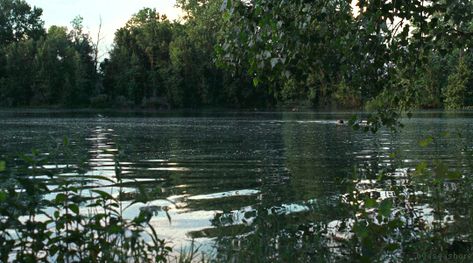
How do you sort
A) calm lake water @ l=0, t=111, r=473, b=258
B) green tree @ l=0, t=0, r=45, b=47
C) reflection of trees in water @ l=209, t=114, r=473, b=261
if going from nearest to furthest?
1. reflection of trees in water @ l=209, t=114, r=473, b=261
2. calm lake water @ l=0, t=111, r=473, b=258
3. green tree @ l=0, t=0, r=45, b=47

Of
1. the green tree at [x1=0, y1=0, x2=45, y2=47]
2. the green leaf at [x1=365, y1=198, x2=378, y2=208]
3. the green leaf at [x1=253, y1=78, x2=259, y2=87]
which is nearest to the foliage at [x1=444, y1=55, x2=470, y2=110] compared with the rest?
the green tree at [x1=0, y1=0, x2=45, y2=47]

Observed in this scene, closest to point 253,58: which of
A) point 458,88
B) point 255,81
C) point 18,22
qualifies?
point 255,81

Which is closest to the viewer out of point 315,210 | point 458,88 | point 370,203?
point 370,203

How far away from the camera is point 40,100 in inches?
4289

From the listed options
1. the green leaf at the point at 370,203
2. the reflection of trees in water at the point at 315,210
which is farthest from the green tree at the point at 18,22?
the green leaf at the point at 370,203

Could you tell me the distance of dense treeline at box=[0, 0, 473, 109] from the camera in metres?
8.23

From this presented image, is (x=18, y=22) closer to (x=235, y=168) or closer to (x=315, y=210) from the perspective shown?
(x=235, y=168)

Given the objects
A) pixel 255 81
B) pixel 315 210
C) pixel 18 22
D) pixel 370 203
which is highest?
pixel 18 22

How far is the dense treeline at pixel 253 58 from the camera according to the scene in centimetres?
823

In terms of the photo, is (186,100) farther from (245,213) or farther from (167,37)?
(245,213)

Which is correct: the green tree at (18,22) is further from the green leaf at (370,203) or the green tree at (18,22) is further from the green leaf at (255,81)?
the green leaf at (370,203)

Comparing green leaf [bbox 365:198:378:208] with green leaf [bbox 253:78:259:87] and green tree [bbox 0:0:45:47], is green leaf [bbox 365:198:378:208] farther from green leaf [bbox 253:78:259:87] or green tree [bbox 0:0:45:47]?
green tree [bbox 0:0:45:47]

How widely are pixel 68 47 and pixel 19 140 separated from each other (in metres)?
82.9

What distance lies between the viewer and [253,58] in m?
8.35
